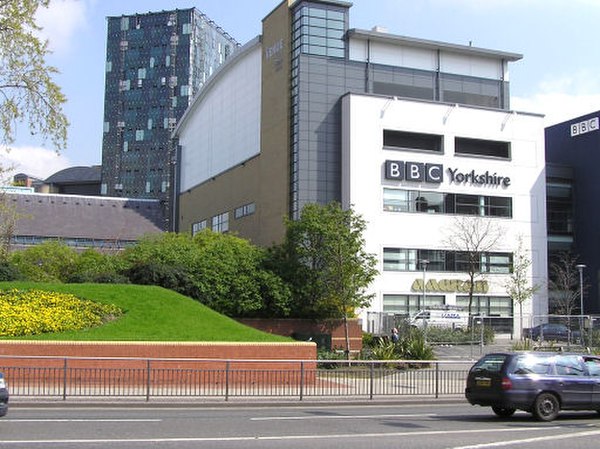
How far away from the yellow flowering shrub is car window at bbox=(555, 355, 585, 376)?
14635 mm

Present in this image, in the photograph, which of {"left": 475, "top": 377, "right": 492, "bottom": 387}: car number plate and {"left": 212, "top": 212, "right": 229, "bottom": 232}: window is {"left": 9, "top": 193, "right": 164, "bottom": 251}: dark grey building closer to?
{"left": 212, "top": 212, "right": 229, "bottom": 232}: window

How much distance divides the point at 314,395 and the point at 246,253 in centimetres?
1692

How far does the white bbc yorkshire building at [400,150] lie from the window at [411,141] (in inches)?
3.5

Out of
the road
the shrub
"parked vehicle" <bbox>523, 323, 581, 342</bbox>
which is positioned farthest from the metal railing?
"parked vehicle" <bbox>523, 323, 581, 342</bbox>

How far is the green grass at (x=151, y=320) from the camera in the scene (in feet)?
76.9

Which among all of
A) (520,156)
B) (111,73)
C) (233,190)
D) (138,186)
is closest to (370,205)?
(520,156)

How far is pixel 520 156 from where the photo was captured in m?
62.7

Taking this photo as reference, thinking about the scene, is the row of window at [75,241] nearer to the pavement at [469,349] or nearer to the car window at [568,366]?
the pavement at [469,349]

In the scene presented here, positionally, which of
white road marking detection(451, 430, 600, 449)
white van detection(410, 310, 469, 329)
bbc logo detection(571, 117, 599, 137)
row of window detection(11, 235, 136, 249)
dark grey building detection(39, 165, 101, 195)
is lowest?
white road marking detection(451, 430, 600, 449)

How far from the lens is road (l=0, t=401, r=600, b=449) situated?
11.6 m

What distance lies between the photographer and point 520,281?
57.5m

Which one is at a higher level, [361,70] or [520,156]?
[361,70]

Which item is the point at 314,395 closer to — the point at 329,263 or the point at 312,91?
the point at 329,263

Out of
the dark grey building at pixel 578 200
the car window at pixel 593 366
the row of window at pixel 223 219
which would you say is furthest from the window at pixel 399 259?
the car window at pixel 593 366
